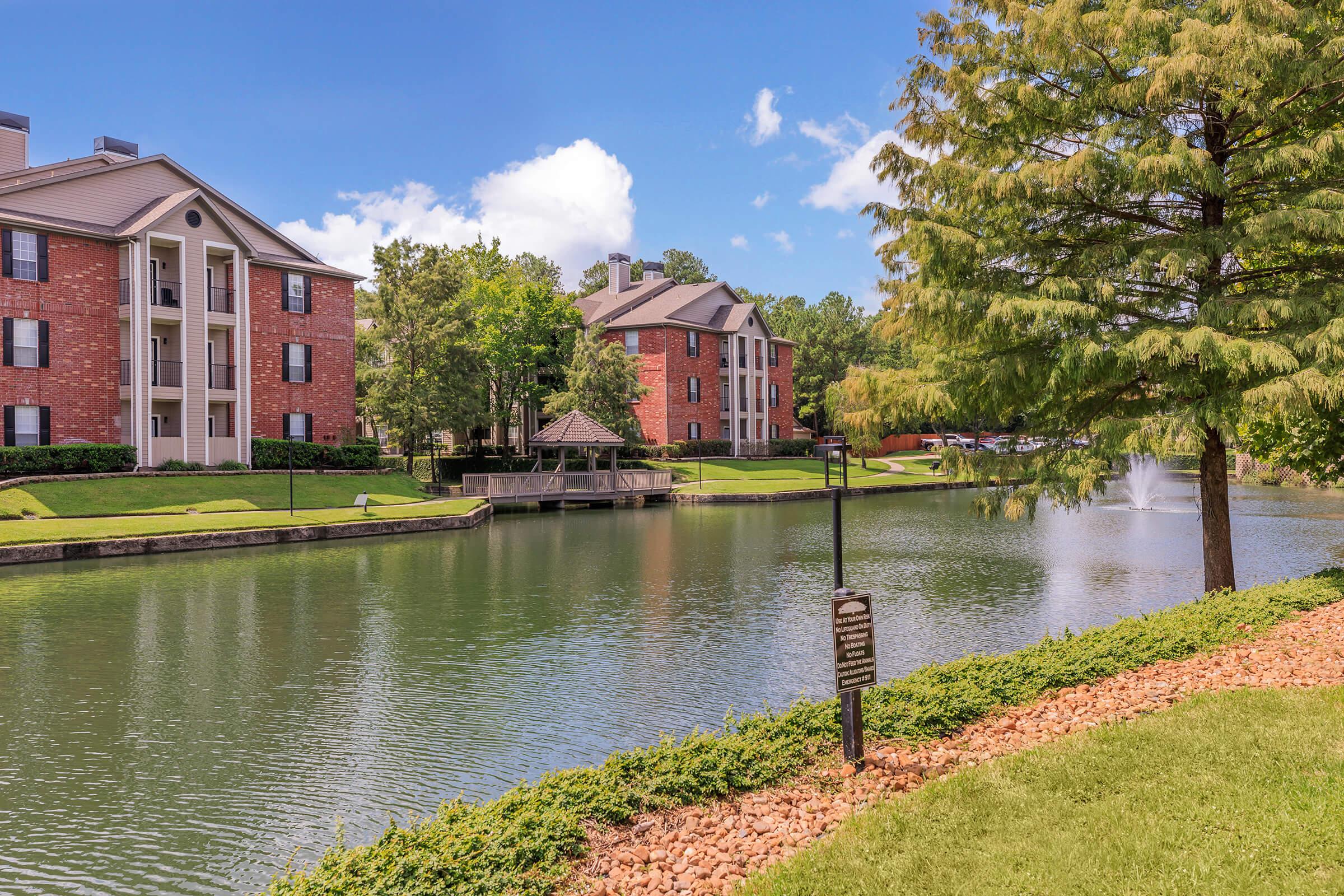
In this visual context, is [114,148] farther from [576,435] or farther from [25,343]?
[576,435]

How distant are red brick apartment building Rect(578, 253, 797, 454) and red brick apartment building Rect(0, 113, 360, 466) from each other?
71.5ft

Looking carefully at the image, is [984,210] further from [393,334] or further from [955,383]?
[393,334]

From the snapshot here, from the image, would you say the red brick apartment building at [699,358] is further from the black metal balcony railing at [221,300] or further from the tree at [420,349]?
the black metal balcony railing at [221,300]

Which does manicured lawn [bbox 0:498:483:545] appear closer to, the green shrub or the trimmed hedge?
the trimmed hedge

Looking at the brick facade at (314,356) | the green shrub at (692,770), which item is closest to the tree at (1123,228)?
the green shrub at (692,770)

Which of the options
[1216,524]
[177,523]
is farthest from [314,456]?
[1216,524]

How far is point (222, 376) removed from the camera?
40.6m

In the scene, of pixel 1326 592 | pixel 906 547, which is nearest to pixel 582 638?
pixel 1326 592

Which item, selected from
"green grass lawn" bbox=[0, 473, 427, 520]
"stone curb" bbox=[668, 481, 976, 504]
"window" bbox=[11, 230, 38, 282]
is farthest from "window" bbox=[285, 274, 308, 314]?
"stone curb" bbox=[668, 481, 976, 504]

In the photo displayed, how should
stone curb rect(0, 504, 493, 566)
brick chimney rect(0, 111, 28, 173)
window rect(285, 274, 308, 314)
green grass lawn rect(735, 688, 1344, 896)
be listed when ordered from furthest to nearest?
window rect(285, 274, 308, 314)
brick chimney rect(0, 111, 28, 173)
stone curb rect(0, 504, 493, 566)
green grass lawn rect(735, 688, 1344, 896)

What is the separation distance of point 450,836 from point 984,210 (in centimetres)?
1099

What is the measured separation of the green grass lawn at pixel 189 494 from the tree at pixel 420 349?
200 inches

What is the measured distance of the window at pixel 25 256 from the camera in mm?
34906

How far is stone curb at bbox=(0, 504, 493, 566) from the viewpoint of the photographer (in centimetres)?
2403
